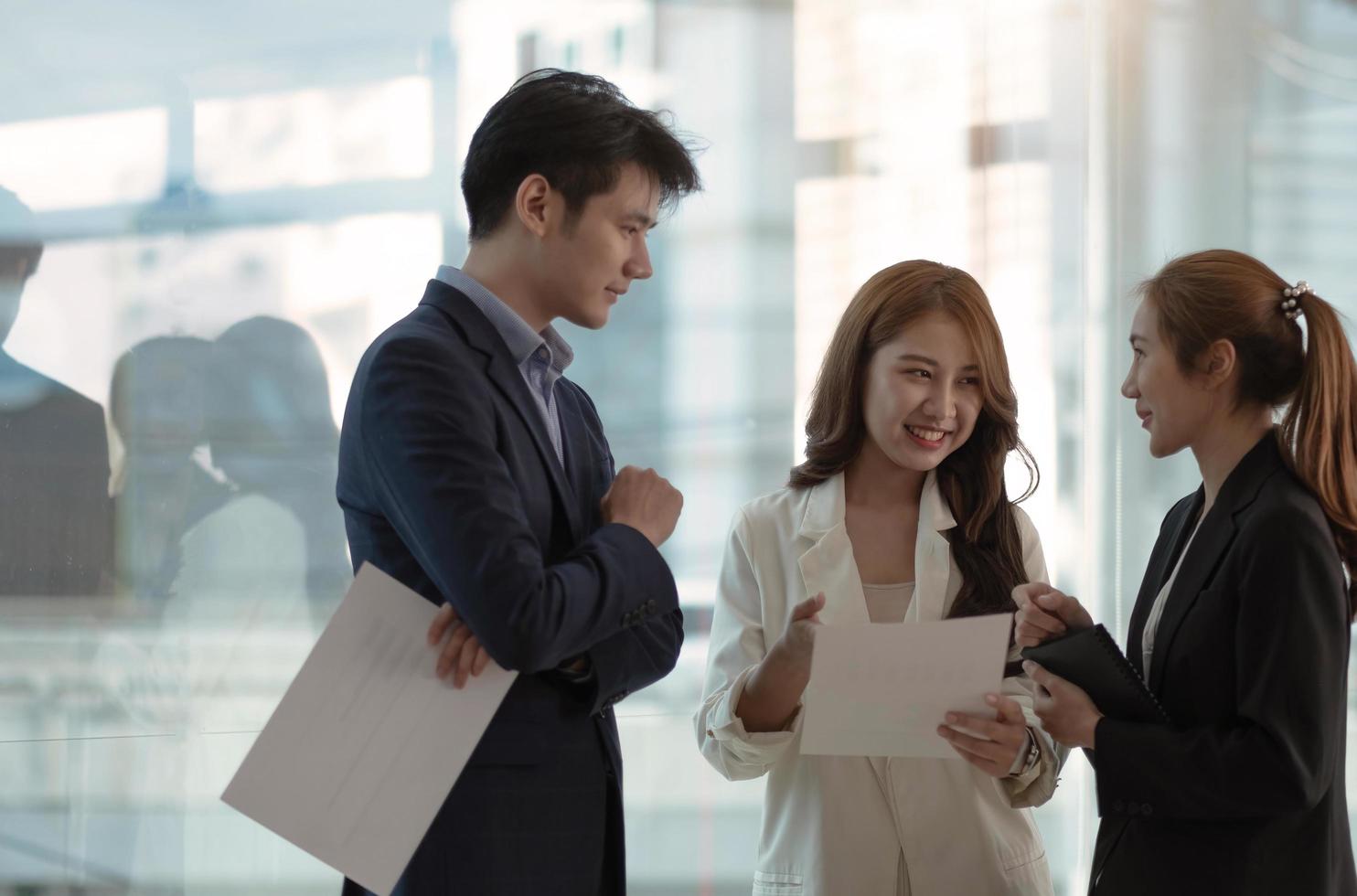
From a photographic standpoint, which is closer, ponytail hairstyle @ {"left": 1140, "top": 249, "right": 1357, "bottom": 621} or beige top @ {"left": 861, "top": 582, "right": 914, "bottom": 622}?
ponytail hairstyle @ {"left": 1140, "top": 249, "right": 1357, "bottom": 621}

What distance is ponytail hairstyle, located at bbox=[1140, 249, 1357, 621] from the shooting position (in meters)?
1.59

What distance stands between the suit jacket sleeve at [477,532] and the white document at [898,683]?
0.33 m

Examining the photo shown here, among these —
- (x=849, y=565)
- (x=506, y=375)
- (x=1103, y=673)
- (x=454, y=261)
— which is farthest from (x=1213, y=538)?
(x=454, y=261)

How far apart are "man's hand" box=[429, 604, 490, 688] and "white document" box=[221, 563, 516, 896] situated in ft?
0.06

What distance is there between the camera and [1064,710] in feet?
5.49

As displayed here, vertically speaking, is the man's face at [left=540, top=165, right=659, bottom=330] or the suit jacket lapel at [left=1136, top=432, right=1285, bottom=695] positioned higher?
the man's face at [left=540, top=165, right=659, bottom=330]

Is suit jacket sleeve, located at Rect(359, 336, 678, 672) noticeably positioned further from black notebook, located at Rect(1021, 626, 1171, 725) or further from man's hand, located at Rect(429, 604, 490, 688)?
black notebook, located at Rect(1021, 626, 1171, 725)

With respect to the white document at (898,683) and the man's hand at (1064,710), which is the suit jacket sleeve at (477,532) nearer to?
the white document at (898,683)

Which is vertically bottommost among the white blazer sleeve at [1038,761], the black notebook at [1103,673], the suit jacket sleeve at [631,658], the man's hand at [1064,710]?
the white blazer sleeve at [1038,761]

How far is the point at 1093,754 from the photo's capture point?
1618mm

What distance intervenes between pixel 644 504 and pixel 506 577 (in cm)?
25

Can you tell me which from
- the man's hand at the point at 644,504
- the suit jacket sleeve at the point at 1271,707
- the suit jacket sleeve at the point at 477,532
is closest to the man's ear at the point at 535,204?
the suit jacket sleeve at the point at 477,532

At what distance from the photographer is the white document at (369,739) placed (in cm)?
129

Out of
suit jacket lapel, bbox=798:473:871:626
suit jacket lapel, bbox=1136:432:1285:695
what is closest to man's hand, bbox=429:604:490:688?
suit jacket lapel, bbox=798:473:871:626
